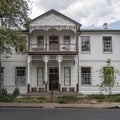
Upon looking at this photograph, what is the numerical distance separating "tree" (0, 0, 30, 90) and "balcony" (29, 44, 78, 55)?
35.2 feet

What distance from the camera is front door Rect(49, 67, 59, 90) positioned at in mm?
41000

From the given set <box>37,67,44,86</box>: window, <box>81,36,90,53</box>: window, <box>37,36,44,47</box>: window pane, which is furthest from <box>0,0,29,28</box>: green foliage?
<box>81,36,90,53</box>: window

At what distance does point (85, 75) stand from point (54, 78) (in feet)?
11.8

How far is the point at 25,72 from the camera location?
41.3 metres

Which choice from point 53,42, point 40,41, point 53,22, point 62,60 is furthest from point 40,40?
point 62,60

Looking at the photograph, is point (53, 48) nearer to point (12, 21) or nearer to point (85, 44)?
point (85, 44)

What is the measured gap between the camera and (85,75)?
41500mm

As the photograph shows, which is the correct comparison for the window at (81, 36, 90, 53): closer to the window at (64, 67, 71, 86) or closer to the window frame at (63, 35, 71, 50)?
the window frame at (63, 35, 71, 50)

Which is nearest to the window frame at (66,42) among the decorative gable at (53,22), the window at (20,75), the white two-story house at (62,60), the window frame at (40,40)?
the white two-story house at (62,60)

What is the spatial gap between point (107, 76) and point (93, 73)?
6789 millimetres

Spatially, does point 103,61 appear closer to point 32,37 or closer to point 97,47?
point 97,47

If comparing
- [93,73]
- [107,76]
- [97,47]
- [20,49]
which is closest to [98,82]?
[93,73]

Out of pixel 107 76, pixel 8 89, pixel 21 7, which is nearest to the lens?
pixel 21 7

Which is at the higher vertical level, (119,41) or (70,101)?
(119,41)
